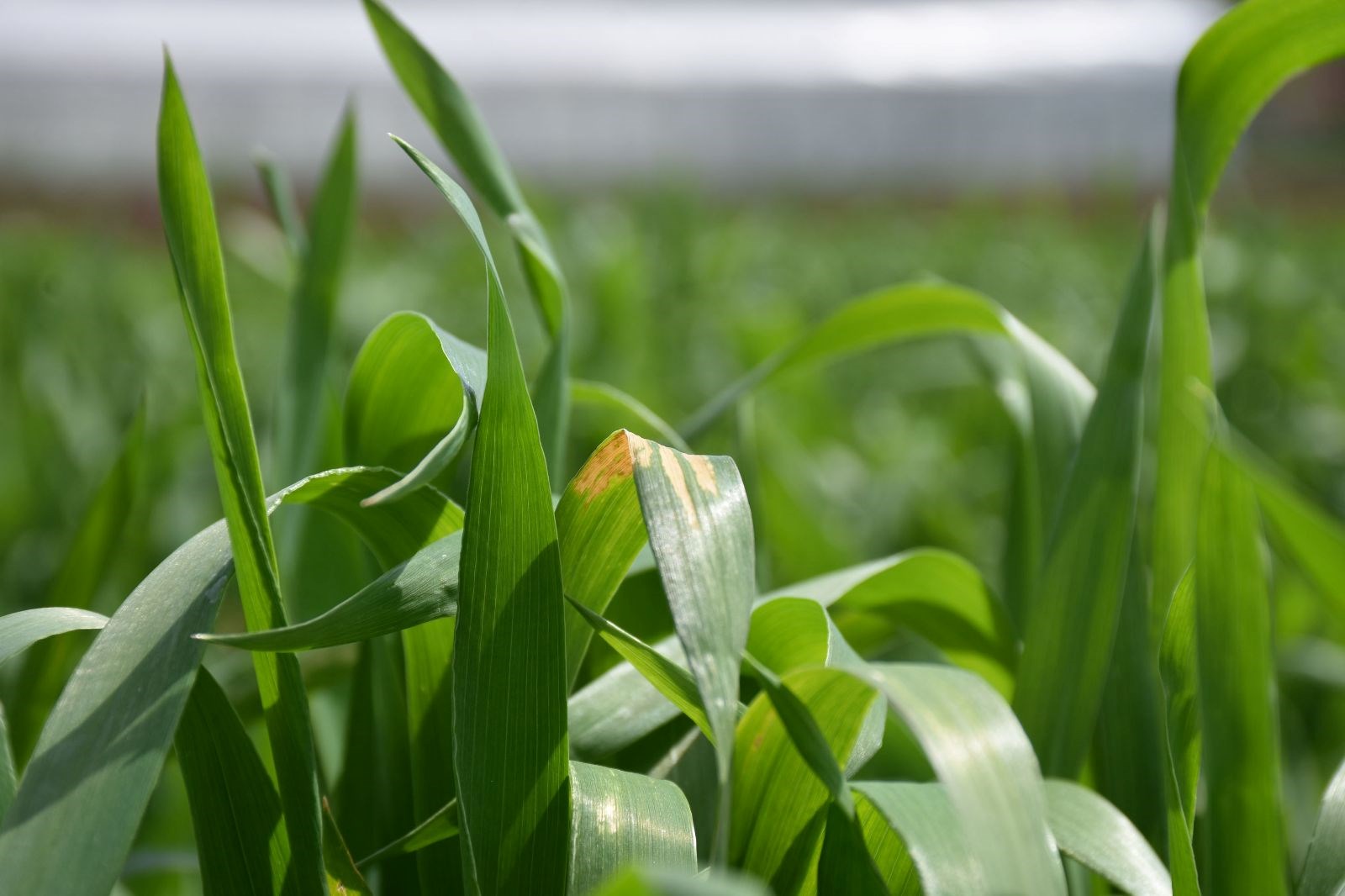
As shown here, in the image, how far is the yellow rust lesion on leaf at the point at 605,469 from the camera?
22 centimetres

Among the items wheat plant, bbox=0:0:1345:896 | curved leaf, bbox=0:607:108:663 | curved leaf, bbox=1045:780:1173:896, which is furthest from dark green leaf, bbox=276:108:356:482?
curved leaf, bbox=1045:780:1173:896

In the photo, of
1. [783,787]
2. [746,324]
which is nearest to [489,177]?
[783,787]

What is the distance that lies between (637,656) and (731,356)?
0.83 metres

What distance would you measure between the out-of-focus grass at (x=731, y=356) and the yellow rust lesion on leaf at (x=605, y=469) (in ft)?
0.61

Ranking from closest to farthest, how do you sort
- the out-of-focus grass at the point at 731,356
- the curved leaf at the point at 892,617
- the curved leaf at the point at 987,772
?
the curved leaf at the point at 987,772, the curved leaf at the point at 892,617, the out-of-focus grass at the point at 731,356

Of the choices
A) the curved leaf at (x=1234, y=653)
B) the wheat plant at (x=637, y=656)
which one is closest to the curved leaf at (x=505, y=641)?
the wheat plant at (x=637, y=656)

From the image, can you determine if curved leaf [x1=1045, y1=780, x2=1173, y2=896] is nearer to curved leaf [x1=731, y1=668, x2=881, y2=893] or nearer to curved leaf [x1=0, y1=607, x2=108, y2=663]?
curved leaf [x1=731, y1=668, x2=881, y2=893]

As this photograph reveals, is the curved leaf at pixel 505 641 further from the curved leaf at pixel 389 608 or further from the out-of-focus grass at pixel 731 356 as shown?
the out-of-focus grass at pixel 731 356

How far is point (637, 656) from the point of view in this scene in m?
0.20

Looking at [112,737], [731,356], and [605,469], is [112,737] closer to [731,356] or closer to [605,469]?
[605,469]

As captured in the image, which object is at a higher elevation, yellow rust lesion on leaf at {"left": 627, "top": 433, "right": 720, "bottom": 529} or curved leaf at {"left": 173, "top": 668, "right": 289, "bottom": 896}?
yellow rust lesion on leaf at {"left": 627, "top": 433, "right": 720, "bottom": 529}

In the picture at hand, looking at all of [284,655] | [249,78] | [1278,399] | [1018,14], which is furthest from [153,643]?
[1018,14]

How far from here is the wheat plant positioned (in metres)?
0.18

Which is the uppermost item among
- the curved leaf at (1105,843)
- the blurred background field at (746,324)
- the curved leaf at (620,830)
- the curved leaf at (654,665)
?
the curved leaf at (654,665)
